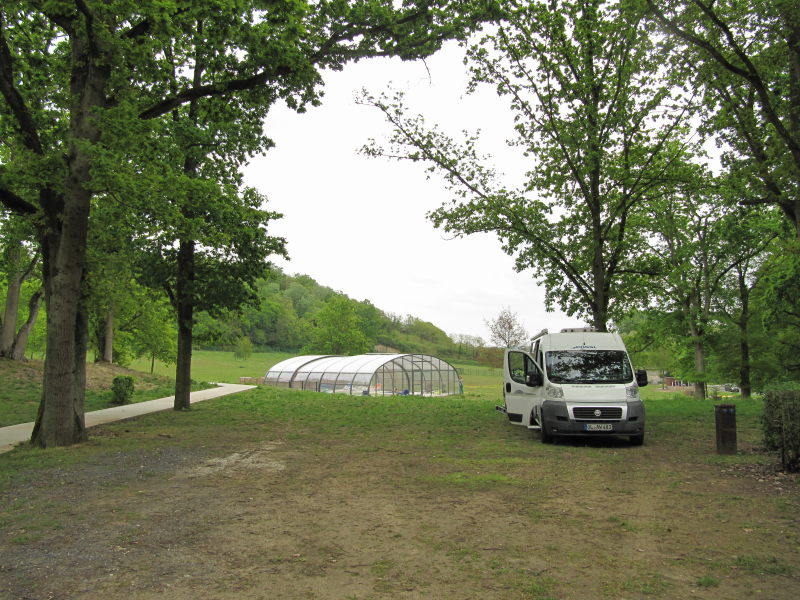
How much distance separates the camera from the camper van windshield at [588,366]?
11.8m

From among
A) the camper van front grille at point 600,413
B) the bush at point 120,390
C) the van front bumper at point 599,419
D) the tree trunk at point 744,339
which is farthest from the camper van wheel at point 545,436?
the tree trunk at point 744,339

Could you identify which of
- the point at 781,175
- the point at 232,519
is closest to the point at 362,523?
the point at 232,519

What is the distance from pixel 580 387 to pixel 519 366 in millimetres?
2686

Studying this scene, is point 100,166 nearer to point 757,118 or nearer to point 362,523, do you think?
point 362,523

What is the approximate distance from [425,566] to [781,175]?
1178cm

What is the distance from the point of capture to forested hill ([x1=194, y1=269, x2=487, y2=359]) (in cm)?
7331

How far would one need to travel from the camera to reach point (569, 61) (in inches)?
656

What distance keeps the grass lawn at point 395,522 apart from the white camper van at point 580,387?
612 millimetres

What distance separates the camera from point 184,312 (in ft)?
56.7

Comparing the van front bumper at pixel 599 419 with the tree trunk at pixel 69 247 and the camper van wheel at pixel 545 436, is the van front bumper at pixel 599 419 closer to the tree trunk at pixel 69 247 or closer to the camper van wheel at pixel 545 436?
the camper van wheel at pixel 545 436

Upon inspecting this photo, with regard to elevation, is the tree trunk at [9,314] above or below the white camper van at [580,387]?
above

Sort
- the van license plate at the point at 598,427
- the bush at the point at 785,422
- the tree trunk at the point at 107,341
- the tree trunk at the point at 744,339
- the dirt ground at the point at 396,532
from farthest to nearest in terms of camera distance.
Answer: the tree trunk at the point at 107,341 < the tree trunk at the point at 744,339 < the van license plate at the point at 598,427 < the bush at the point at 785,422 < the dirt ground at the point at 396,532

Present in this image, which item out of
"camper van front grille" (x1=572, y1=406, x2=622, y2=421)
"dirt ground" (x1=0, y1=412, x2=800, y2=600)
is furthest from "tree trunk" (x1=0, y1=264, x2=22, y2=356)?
"camper van front grille" (x1=572, y1=406, x2=622, y2=421)

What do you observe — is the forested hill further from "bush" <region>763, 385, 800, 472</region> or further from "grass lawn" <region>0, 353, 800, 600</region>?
"bush" <region>763, 385, 800, 472</region>
